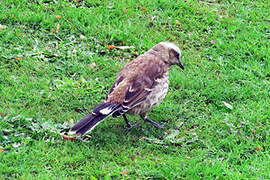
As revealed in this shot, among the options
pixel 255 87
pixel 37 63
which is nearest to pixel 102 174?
pixel 37 63

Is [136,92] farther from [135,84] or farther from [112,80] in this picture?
[112,80]

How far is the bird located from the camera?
5.93 metres

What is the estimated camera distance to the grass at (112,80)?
18.7ft

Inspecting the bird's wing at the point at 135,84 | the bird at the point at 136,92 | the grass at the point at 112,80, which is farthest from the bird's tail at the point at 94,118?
the grass at the point at 112,80

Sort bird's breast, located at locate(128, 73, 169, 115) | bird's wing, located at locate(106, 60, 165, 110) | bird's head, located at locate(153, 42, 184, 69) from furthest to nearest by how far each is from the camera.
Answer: bird's head, located at locate(153, 42, 184, 69)
bird's breast, located at locate(128, 73, 169, 115)
bird's wing, located at locate(106, 60, 165, 110)

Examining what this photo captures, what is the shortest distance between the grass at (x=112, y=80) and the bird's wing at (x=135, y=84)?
0.57 m

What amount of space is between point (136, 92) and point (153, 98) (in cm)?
33

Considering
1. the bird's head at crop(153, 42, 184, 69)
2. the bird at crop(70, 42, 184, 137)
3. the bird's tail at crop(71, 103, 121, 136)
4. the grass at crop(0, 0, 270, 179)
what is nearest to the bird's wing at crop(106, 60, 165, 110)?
the bird at crop(70, 42, 184, 137)

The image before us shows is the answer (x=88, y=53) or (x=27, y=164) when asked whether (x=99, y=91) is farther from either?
(x=27, y=164)

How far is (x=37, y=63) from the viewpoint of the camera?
25.7ft

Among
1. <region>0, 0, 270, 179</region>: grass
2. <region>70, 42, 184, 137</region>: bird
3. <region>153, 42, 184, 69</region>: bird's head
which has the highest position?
<region>153, 42, 184, 69</region>: bird's head

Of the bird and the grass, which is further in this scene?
the bird

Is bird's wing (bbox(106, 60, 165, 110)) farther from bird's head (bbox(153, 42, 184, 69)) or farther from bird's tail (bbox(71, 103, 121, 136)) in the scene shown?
bird's head (bbox(153, 42, 184, 69))

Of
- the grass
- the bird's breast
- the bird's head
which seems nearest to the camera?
the grass
